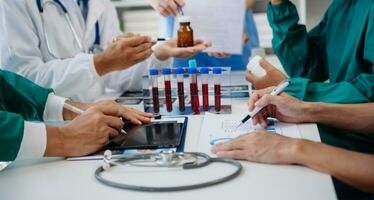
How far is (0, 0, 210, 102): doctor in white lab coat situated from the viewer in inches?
65.1

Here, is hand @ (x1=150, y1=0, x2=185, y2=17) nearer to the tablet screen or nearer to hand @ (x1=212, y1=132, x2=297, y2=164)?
the tablet screen

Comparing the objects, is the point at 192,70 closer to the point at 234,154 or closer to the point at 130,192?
the point at 234,154

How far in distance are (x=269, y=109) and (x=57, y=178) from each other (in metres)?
0.61

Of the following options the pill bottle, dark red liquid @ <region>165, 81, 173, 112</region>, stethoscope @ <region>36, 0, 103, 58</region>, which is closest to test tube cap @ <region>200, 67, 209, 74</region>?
dark red liquid @ <region>165, 81, 173, 112</region>

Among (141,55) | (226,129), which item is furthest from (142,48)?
(226,129)

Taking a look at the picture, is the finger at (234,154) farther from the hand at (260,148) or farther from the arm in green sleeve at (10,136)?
the arm in green sleeve at (10,136)

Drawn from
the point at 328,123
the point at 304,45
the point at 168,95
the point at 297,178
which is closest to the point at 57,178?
the point at 297,178

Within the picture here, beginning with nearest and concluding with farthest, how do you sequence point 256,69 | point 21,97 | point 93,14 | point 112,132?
point 112,132 → point 21,97 → point 256,69 → point 93,14

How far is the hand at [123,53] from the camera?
1626 millimetres

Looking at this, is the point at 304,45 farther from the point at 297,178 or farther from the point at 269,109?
the point at 297,178

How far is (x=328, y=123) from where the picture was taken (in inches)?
50.3

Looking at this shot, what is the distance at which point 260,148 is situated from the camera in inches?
37.9

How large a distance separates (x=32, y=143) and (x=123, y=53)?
27.9 inches

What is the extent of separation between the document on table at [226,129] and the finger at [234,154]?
0.06 metres
